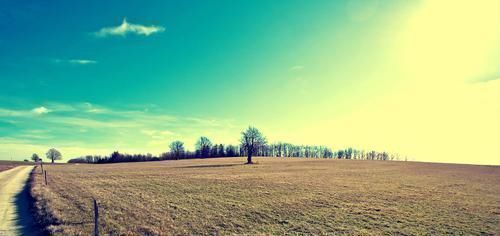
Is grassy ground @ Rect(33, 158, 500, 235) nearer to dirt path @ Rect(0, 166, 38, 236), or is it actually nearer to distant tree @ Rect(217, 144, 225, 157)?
dirt path @ Rect(0, 166, 38, 236)

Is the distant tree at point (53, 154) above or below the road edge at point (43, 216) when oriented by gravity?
below

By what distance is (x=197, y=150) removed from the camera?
160000mm

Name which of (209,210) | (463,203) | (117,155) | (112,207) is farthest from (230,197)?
(117,155)

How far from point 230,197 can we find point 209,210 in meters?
5.01

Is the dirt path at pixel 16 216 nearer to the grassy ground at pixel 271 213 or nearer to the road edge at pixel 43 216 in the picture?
the road edge at pixel 43 216

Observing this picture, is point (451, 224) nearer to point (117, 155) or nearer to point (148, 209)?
point (148, 209)

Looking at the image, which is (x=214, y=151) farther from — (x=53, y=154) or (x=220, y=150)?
(x=53, y=154)

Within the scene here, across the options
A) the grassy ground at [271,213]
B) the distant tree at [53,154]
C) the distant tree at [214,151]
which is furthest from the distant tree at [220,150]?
the grassy ground at [271,213]

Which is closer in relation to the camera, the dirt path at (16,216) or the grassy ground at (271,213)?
the dirt path at (16,216)

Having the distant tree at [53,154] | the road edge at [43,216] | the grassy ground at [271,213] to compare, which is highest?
the road edge at [43,216]

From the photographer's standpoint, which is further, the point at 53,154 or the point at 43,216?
the point at 53,154

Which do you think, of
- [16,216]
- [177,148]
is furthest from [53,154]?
[16,216]

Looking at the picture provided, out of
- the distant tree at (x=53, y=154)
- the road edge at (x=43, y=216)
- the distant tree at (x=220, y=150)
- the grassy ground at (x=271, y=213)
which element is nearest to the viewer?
the road edge at (x=43, y=216)

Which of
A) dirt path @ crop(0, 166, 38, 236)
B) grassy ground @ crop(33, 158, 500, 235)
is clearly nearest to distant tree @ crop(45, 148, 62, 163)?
dirt path @ crop(0, 166, 38, 236)
